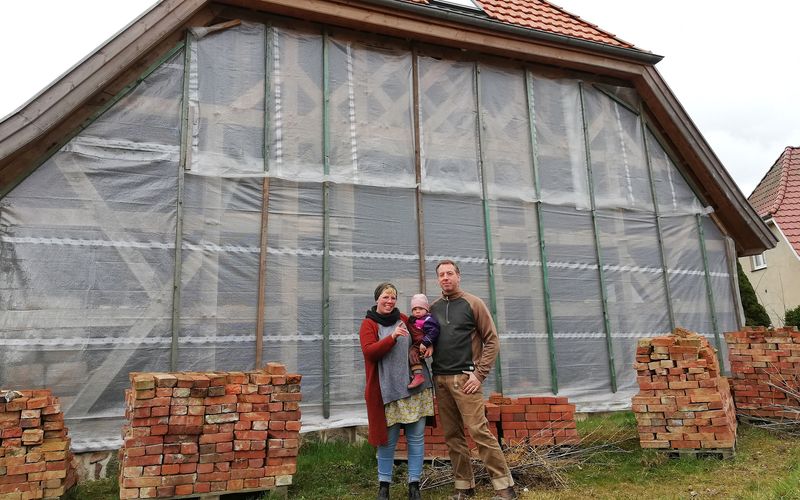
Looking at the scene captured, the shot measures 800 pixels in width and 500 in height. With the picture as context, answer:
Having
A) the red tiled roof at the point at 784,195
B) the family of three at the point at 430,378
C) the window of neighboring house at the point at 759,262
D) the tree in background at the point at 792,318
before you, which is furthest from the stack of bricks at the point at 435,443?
the window of neighboring house at the point at 759,262

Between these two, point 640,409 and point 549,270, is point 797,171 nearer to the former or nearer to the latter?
point 549,270

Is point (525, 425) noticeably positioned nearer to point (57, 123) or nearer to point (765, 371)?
point (765, 371)

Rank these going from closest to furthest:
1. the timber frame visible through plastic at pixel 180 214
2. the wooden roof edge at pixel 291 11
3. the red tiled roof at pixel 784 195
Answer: the wooden roof edge at pixel 291 11 < the timber frame visible through plastic at pixel 180 214 < the red tiled roof at pixel 784 195

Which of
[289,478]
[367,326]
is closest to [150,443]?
[289,478]

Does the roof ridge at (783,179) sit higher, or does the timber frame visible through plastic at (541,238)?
the roof ridge at (783,179)

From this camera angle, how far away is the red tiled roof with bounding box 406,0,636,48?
9.43 meters

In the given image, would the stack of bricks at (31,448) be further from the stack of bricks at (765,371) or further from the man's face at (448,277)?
the stack of bricks at (765,371)

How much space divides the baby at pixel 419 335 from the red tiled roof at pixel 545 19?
6020 millimetres

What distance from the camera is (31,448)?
494 centimetres

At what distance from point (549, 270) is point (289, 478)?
Result: 5477 millimetres

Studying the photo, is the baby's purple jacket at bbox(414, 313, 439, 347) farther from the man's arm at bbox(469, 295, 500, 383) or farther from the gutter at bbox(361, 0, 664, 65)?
the gutter at bbox(361, 0, 664, 65)

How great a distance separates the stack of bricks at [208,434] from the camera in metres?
4.79

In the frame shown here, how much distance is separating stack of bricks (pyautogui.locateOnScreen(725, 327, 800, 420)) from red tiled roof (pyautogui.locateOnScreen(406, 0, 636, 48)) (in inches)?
215

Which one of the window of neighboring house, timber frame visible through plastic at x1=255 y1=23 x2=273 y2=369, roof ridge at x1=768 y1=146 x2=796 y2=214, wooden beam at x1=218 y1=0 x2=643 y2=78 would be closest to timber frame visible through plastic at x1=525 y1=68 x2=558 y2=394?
wooden beam at x1=218 y1=0 x2=643 y2=78
